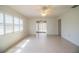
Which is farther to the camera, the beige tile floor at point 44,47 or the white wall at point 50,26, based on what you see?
the white wall at point 50,26

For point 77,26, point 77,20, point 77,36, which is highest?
point 77,20

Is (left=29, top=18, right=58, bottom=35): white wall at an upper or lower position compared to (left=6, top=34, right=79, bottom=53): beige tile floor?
upper

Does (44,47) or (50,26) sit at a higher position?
(50,26)

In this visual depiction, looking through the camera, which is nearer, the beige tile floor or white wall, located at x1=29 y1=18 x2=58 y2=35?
the beige tile floor

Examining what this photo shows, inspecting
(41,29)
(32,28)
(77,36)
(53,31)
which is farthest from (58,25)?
(77,36)

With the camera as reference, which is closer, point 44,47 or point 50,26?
point 44,47

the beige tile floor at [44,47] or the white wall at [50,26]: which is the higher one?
the white wall at [50,26]
